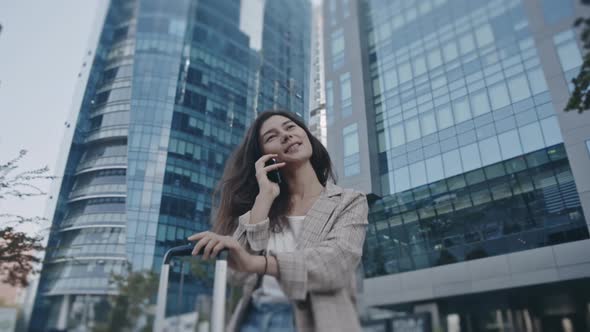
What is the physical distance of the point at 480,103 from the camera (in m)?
5.34

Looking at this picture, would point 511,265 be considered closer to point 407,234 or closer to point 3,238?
point 407,234

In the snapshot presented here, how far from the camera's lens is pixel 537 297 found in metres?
4.98

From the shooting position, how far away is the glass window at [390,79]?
574 cm

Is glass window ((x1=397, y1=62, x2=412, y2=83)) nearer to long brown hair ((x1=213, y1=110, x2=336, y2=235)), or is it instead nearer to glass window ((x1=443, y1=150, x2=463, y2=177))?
glass window ((x1=443, y1=150, x2=463, y2=177))

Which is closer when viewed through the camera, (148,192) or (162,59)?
(148,192)

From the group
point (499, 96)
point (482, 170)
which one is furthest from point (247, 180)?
point (499, 96)

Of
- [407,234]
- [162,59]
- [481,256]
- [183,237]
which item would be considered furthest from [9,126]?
[481,256]

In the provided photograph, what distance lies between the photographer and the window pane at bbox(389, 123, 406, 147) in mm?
4785

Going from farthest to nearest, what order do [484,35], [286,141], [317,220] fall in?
[484,35], [286,141], [317,220]

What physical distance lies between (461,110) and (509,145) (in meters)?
0.76

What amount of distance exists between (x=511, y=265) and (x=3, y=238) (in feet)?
16.9

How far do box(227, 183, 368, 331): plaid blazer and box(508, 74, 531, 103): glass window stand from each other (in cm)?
543

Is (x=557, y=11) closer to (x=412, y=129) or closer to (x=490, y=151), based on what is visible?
(x=490, y=151)

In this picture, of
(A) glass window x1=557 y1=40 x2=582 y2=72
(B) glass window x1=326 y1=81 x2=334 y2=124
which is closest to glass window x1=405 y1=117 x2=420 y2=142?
(B) glass window x1=326 y1=81 x2=334 y2=124
